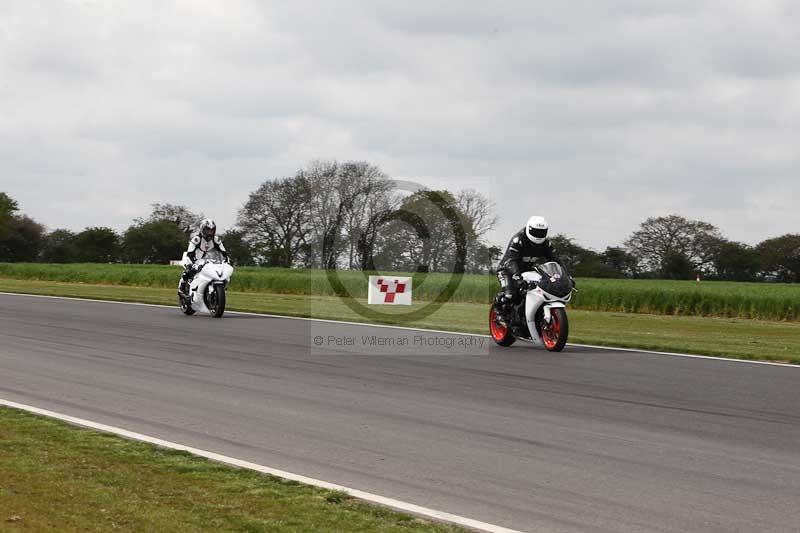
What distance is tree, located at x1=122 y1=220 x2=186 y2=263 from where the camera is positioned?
345 feet

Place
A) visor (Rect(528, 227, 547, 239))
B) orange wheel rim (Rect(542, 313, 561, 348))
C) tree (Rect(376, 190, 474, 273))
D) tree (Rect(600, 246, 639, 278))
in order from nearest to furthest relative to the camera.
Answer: orange wheel rim (Rect(542, 313, 561, 348))
visor (Rect(528, 227, 547, 239))
tree (Rect(376, 190, 474, 273))
tree (Rect(600, 246, 639, 278))

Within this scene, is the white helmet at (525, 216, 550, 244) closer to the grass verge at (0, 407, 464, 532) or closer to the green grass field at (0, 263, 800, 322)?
the grass verge at (0, 407, 464, 532)

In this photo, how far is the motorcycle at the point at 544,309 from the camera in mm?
14680

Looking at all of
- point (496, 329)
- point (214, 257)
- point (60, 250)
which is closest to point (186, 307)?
point (214, 257)

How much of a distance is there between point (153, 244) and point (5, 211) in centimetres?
2170

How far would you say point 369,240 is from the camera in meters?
33.8

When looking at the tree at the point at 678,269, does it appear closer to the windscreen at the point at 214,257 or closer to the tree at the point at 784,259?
the tree at the point at 784,259

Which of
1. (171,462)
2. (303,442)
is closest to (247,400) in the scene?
(303,442)

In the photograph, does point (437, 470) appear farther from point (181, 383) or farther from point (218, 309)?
point (218, 309)

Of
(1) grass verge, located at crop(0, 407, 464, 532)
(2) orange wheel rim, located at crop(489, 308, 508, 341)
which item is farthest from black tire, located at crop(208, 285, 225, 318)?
(1) grass verge, located at crop(0, 407, 464, 532)

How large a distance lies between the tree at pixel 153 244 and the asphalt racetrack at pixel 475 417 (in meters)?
91.3

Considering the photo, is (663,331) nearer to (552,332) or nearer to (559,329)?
(552,332)

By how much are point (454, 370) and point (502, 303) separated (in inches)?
141

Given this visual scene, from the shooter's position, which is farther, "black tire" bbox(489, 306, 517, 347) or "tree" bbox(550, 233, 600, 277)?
"tree" bbox(550, 233, 600, 277)
